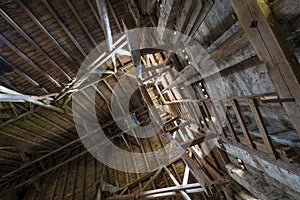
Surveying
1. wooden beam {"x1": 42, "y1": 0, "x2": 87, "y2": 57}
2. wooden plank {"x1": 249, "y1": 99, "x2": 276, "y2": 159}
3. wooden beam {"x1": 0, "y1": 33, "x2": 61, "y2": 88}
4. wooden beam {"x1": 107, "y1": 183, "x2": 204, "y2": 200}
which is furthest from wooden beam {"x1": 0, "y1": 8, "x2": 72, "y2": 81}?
wooden plank {"x1": 249, "y1": 99, "x2": 276, "y2": 159}

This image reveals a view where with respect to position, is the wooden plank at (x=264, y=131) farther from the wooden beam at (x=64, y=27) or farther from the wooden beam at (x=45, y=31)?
the wooden beam at (x=45, y=31)

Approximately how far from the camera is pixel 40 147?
26.7 ft

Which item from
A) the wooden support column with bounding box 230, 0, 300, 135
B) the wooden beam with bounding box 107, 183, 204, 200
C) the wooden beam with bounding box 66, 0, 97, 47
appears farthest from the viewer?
the wooden beam with bounding box 107, 183, 204, 200

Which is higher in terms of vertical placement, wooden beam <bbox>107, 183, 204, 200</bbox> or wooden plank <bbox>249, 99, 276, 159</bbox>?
wooden plank <bbox>249, 99, 276, 159</bbox>

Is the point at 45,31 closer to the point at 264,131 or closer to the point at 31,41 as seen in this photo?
the point at 31,41

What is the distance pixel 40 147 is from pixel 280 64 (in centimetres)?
924

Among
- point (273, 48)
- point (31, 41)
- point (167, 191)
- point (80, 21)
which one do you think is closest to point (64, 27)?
point (80, 21)

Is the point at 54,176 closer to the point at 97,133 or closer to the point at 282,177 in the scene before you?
the point at 97,133

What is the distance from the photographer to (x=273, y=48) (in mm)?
1222

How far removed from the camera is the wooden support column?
1.17 m

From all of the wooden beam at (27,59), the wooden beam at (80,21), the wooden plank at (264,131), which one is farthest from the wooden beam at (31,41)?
the wooden plank at (264,131)

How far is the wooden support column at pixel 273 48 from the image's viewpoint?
3.84ft

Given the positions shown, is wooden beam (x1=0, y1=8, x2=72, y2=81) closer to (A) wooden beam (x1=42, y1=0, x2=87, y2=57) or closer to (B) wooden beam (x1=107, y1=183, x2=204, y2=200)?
(A) wooden beam (x1=42, y1=0, x2=87, y2=57)

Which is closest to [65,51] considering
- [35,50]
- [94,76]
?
[35,50]
